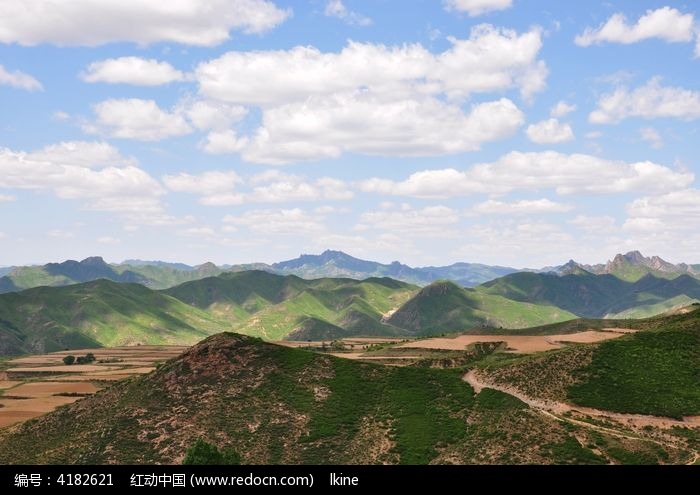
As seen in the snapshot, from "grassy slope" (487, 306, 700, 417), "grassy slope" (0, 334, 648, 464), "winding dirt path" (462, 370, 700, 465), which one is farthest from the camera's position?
"grassy slope" (487, 306, 700, 417)

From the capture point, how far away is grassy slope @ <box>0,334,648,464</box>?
117 metres

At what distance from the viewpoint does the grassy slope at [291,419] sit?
382 ft

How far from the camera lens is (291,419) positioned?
132 meters

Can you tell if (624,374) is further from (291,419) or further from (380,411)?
(291,419)

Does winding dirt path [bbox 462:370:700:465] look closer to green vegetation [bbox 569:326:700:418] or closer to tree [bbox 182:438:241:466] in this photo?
green vegetation [bbox 569:326:700:418]

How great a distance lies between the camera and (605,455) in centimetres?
10519

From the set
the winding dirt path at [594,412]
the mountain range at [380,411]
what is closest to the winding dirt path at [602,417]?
the winding dirt path at [594,412]

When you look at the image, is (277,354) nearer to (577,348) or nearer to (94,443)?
(94,443)
